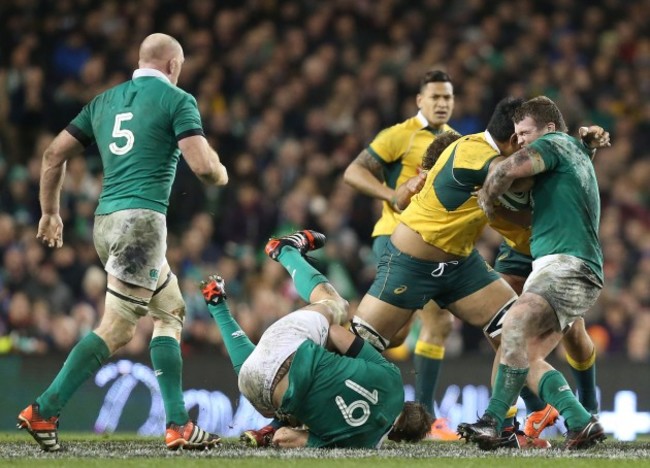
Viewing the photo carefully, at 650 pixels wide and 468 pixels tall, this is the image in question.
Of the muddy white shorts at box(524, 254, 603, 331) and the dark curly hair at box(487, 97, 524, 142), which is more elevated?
the dark curly hair at box(487, 97, 524, 142)

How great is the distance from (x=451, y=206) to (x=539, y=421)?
1.49 m

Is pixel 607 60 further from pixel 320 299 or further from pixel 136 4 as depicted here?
pixel 320 299

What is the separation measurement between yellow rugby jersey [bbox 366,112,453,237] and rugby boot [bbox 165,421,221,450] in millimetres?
2918

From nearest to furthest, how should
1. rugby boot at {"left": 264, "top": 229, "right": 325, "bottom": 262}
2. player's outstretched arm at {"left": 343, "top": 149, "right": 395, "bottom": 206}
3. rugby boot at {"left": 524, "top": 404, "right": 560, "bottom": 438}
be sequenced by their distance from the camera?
rugby boot at {"left": 524, "top": 404, "right": 560, "bottom": 438} → rugby boot at {"left": 264, "top": 229, "right": 325, "bottom": 262} → player's outstretched arm at {"left": 343, "top": 149, "right": 395, "bottom": 206}

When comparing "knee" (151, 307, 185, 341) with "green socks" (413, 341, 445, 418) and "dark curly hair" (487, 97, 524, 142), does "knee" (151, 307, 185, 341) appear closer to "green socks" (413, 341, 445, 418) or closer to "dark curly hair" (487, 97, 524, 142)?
"dark curly hair" (487, 97, 524, 142)

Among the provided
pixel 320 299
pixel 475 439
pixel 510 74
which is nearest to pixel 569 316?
pixel 475 439

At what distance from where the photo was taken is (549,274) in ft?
23.2

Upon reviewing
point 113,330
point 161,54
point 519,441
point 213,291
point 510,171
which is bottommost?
point 519,441

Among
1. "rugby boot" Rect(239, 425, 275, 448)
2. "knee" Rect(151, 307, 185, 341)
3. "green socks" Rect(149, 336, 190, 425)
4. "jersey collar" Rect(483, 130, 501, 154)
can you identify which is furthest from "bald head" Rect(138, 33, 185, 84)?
"rugby boot" Rect(239, 425, 275, 448)

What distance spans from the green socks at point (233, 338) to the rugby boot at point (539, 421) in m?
1.86

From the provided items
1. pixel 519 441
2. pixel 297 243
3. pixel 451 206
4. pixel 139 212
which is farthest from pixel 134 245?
pixel 519 441

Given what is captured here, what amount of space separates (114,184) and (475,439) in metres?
2.51

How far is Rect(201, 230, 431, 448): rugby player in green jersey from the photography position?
6953mm

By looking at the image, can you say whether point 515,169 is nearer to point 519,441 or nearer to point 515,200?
point 515,200
